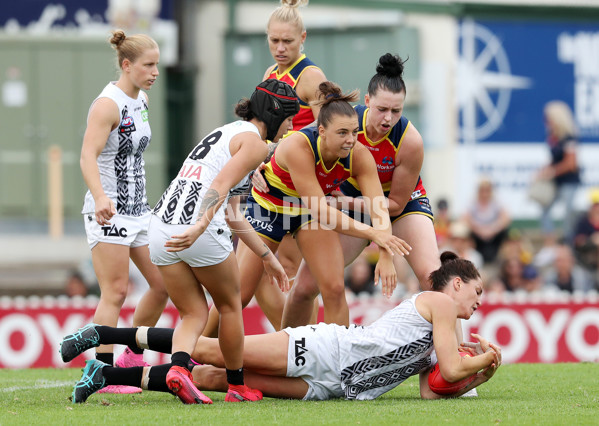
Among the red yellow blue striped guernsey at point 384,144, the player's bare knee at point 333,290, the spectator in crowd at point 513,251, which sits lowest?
the spectator in crowd at point 513,251

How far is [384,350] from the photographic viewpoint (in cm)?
640

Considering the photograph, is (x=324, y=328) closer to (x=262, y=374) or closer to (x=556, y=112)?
(x=262, y=374)

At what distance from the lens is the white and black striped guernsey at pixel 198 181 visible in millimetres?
6160

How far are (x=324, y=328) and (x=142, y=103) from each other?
2.06 m

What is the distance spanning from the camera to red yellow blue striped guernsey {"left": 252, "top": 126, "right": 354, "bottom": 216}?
6883 millimetres

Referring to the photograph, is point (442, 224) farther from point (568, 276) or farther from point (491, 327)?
point (491, 327)

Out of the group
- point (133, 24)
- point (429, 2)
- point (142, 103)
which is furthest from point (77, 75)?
point (142, 103)

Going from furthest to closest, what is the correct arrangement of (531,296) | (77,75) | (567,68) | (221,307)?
1. (567,68)
2. (77,75)
3. (531,296)
4. (221,307)

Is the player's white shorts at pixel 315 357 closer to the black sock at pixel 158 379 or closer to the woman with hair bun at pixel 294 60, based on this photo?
the black sock at pixel 158 379

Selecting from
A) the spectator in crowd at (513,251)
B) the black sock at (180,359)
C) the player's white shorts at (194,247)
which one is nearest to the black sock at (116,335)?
the black sock at (180,359)

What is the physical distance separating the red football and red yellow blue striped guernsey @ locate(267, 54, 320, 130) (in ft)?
7.37

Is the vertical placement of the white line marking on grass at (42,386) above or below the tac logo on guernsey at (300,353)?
below

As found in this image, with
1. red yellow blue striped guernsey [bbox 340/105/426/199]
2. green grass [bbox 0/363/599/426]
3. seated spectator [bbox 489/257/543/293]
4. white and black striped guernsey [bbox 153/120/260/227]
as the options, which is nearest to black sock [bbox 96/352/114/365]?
green grass [bbox 0/363/599/426]

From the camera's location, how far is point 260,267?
295 inches
